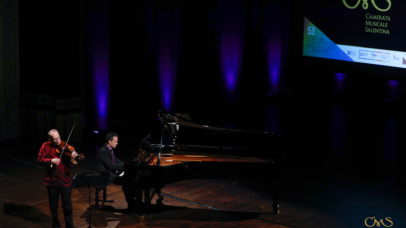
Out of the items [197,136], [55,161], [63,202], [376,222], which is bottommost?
[376,222]

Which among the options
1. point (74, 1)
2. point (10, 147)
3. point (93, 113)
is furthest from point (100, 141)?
Result: point (74, 1)

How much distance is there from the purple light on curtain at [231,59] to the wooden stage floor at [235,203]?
4.48m

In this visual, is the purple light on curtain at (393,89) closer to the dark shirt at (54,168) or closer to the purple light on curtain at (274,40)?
the purple light on curtain at (274,40)

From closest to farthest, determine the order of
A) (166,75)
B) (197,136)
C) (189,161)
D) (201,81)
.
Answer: (189,161) < (197,136) < (166,75) < (201,81)

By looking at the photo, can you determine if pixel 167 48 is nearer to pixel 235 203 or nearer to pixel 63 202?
pixel 235 203

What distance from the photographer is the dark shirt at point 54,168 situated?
7.31 m

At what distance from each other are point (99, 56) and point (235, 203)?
4.61 meters

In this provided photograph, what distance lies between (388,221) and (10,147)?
666 centimetres

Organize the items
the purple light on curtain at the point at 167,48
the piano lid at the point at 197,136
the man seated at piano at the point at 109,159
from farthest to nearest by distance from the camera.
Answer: the purple light on curtain at the point at 167,48
the piano lid at the point at 197,136
the man seated at piano at the point at 109,159

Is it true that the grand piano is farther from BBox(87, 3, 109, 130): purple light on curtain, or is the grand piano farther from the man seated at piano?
BBox(87, 3, 109, 130): purple light on curtain

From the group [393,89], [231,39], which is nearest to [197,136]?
[231,39]

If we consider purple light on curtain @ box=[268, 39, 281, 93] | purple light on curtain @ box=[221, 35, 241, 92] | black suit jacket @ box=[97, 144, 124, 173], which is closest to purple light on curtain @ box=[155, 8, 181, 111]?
purple light on curtain @ box=[221, 35, 241, 92]

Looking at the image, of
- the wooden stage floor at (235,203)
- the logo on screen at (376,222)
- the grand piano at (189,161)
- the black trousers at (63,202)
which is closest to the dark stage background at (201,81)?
the wooden stage floor at (235,203)

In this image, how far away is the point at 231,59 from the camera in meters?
14.2
